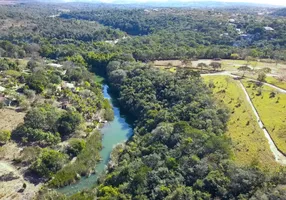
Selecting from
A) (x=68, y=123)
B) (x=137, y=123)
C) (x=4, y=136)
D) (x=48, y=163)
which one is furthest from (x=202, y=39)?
(x=48, y=163)

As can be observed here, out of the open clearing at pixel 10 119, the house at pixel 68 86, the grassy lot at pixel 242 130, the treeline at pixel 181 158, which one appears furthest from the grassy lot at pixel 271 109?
the open clearing at pixel 10 119

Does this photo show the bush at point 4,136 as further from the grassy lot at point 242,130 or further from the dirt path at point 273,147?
the dirt path at point 273,147

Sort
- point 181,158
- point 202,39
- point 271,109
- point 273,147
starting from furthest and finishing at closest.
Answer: point 202,39 < point 271,109 < point 273,147 < point 181,158

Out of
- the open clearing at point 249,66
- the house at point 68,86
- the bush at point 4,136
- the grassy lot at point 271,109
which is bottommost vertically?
the house at point 68,86

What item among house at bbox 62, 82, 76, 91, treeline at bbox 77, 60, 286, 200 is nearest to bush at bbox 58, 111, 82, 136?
treeline at bbox 77, 60, 286, 200

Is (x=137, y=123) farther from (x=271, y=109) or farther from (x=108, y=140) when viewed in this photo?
(x=271, y=109)

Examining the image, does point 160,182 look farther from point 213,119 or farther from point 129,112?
point 129,112

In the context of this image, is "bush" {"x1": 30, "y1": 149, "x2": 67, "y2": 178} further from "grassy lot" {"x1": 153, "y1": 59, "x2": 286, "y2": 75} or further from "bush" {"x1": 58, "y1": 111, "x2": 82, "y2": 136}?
"grassy lot" {"x1": 153, "y1": 59, "x2": 286, "y2": 75}

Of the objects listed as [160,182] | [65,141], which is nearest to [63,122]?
[65,141]
